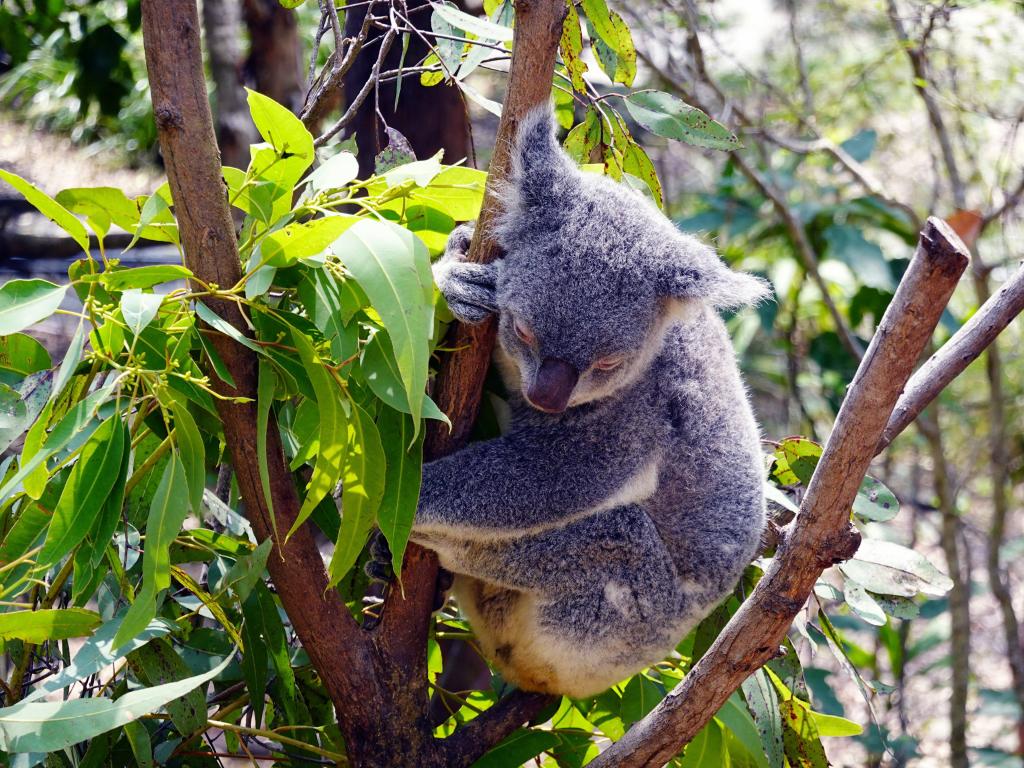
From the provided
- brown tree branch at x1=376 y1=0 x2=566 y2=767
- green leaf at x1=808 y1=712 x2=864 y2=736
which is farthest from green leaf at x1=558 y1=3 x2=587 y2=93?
green leaf at x1=808 y1=712 x2=864 y2=736

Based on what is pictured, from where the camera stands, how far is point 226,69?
4.81 meters

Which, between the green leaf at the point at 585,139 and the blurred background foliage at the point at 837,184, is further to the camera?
the blurred background foliage at the point at 837,184

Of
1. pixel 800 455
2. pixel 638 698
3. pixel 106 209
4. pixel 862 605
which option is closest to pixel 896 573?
pixel 862 605

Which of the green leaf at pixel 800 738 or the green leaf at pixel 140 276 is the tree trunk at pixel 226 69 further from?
the green leaf at pixel 800 738

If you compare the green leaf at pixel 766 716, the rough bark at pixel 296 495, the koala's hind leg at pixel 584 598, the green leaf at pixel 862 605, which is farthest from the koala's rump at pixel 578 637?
the green leaf at pixel 862 605

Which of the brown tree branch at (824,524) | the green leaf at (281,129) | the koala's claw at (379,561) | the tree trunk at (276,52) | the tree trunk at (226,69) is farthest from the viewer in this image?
the tree trunk at (276,52)

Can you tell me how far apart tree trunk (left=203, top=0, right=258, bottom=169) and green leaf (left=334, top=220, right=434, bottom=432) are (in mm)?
3569

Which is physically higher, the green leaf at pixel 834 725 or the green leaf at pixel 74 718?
the green leaf at pixel 74 718

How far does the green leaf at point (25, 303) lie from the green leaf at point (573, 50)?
1.11 meters

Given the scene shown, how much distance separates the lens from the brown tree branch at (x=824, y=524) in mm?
1325

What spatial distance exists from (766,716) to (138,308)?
1502 mm

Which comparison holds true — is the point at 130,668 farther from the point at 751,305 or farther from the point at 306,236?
the point at 751,305

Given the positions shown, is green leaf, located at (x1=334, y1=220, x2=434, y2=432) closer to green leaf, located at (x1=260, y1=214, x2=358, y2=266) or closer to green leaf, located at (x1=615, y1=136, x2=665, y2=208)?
green leaf, located at (x1=260, y1=214, x2=358, y2=266)

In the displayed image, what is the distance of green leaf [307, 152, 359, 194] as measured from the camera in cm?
166
